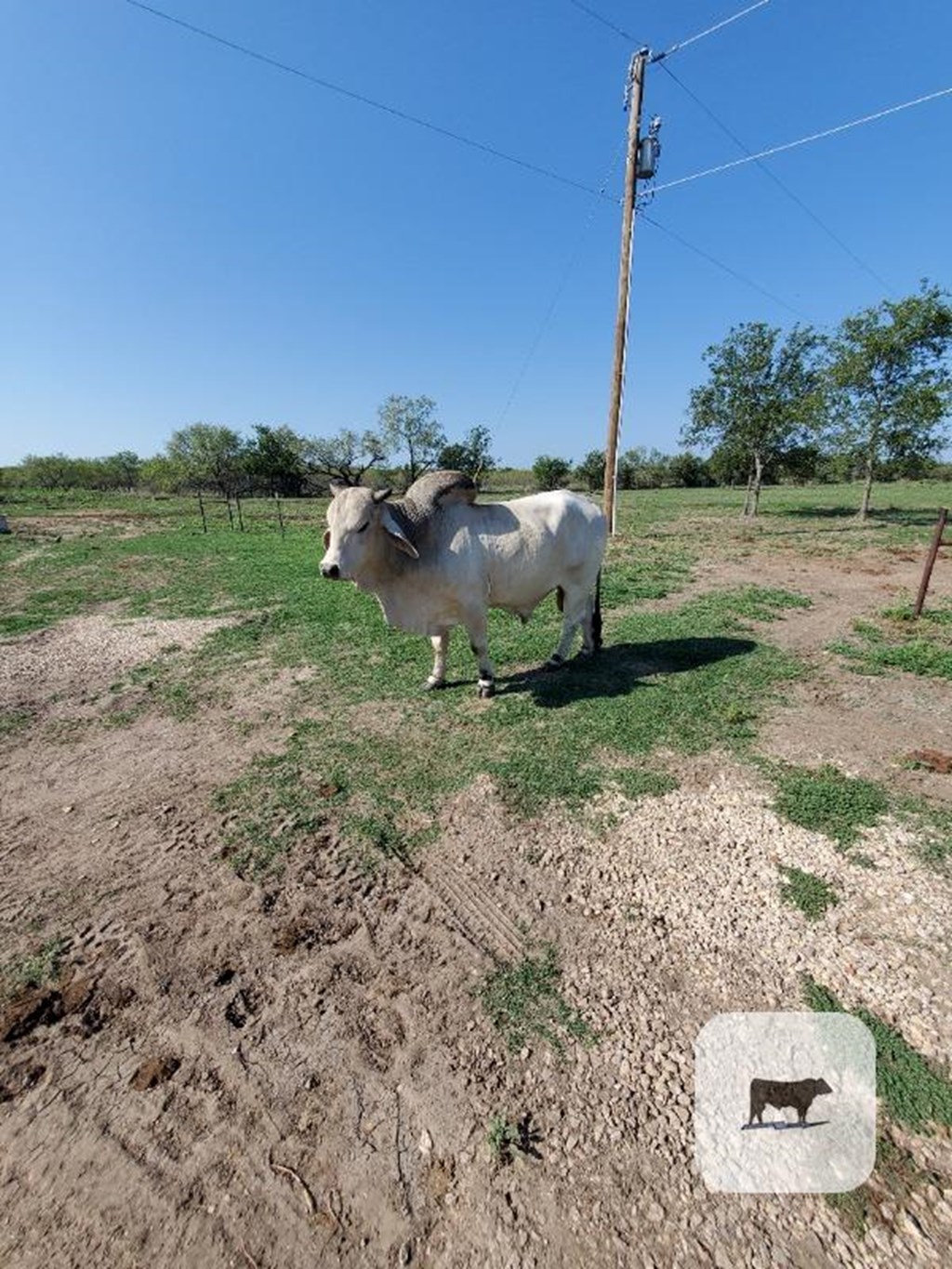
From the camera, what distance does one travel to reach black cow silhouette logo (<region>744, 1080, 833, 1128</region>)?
2039mm

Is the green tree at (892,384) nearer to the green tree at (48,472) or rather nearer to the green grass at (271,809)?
the green grass at (271,809)

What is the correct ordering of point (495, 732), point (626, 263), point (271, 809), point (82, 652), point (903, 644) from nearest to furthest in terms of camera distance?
point (271, 809), point (495, 732), point (903, 644), point (82, 652), point (626, 263)

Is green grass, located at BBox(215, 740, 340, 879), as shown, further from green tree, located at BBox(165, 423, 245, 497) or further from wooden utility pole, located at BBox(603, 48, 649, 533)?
green tree, located at BBox(165, 423, 245, 497)

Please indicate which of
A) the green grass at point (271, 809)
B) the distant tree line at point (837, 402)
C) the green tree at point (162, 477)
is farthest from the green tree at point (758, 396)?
the green tree at point (162, 477)

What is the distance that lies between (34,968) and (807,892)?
3.89 m

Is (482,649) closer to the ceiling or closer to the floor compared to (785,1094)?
closer to the ceiling

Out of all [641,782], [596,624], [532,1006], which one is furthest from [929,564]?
[532,1006]

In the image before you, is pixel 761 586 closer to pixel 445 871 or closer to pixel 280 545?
pixel 445 871

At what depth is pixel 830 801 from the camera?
377 centimetres

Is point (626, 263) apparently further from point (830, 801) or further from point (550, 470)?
point (550, 470)

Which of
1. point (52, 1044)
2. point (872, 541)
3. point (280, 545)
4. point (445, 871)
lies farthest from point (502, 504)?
point (872, 541)

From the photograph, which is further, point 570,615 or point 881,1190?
point 570,615

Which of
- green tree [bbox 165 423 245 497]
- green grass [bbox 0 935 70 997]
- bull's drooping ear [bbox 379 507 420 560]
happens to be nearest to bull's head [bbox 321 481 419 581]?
bull's drooping ear [bbox 379 507 420 560]
